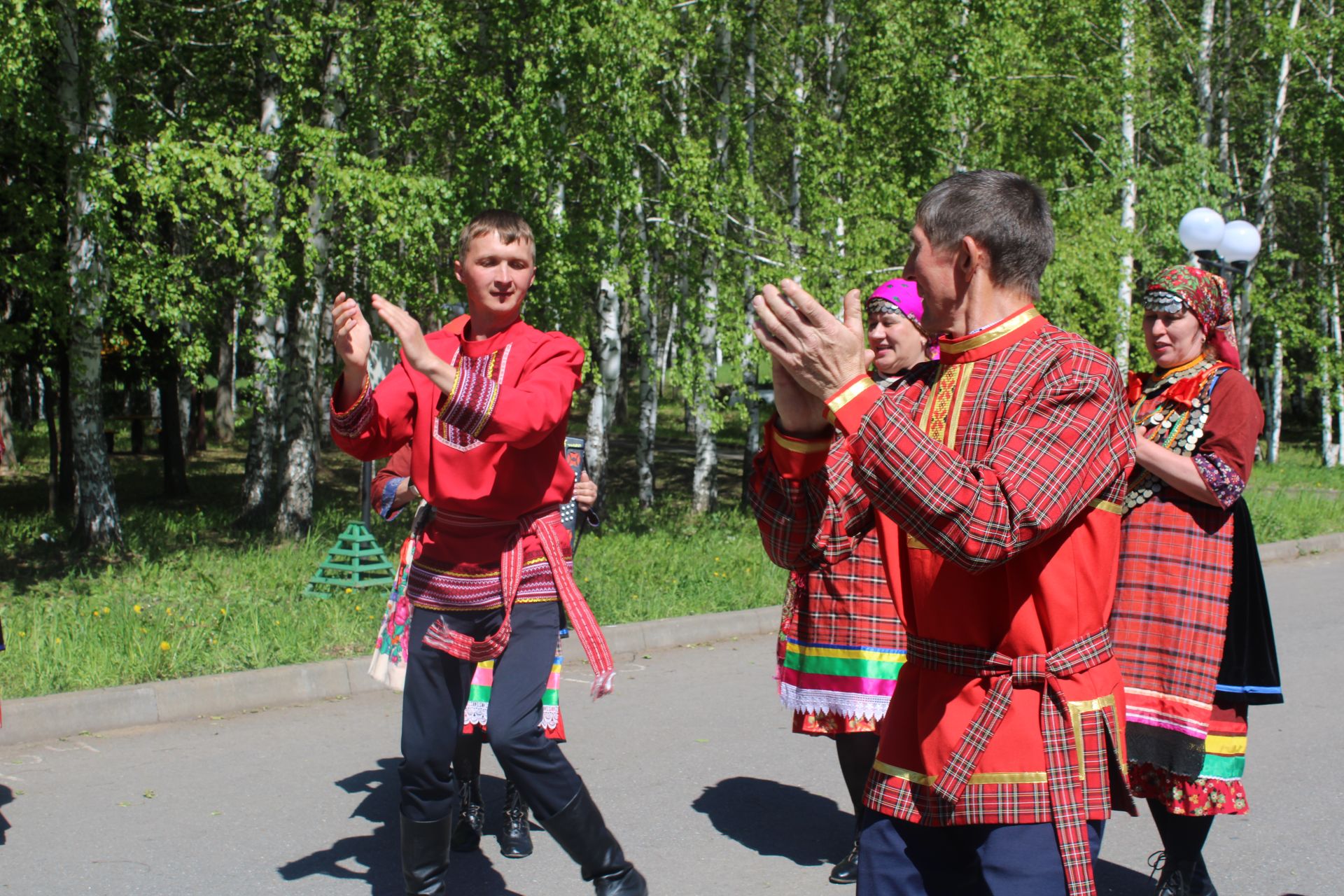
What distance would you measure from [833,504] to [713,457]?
14.3 meters

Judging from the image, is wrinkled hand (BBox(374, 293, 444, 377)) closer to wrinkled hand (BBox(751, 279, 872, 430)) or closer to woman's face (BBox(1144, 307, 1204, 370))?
wrinkled hand (BBox(751, 279, 872, 430))

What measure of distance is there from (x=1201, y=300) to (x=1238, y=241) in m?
7.02

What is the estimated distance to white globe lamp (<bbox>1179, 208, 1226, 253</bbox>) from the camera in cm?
991

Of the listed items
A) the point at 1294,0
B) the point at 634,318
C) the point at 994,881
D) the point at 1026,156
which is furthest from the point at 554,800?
the point at 1294,0

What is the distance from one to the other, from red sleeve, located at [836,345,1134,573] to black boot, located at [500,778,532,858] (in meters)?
2.95

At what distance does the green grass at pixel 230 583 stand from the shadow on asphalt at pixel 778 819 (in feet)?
8.58

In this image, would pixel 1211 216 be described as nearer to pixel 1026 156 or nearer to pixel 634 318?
pixel 634 318

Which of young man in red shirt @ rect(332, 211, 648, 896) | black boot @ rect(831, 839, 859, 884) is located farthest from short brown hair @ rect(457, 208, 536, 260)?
black boot @ rect(831, 839, 859, 884)

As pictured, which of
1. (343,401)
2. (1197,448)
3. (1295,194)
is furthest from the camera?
(1295,194)

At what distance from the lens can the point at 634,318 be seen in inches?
591

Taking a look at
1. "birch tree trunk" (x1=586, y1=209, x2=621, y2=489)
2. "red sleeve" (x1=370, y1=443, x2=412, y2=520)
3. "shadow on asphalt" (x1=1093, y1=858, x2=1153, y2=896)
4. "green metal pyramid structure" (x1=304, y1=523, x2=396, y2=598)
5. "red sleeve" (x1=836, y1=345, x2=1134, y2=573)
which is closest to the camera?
"red sleeve" (x1=836, y1=345, x2=1134, y2=573)

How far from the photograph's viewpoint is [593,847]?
3607mm

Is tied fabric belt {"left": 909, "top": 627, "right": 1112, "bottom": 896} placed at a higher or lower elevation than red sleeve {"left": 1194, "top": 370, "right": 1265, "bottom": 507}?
lower

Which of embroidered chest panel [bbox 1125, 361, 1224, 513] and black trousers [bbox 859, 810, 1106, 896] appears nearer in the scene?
black trousers [bbox 859, 810, 1106, 896]
